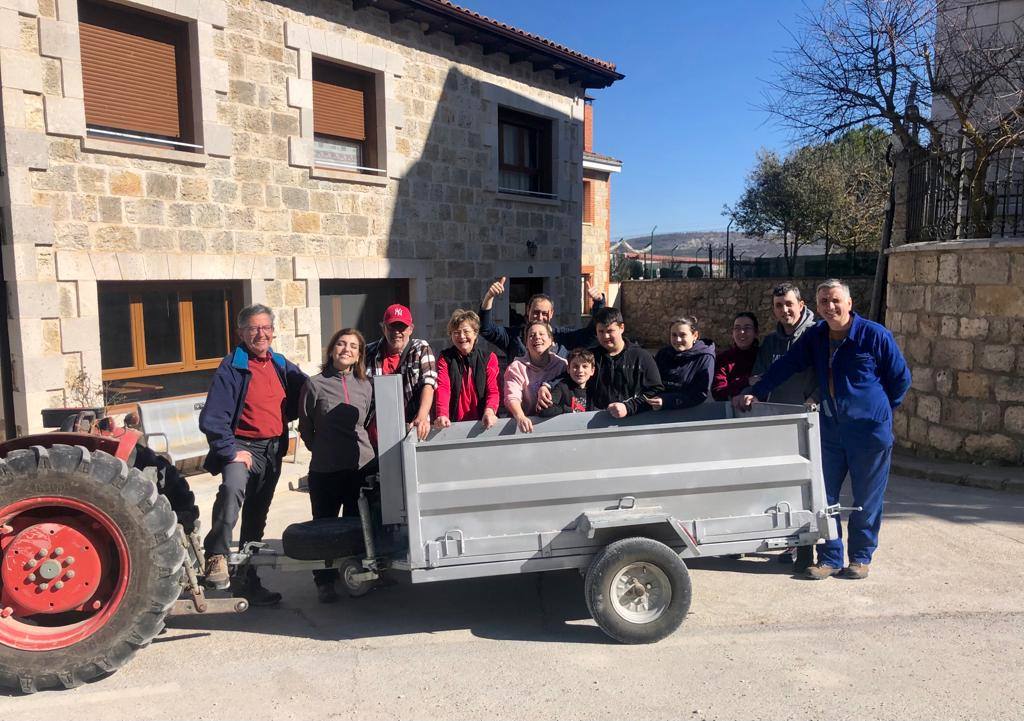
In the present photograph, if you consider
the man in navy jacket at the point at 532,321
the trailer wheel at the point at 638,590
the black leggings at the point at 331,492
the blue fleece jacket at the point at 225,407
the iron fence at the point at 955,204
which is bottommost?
the trailer wheel at the point at 638,590

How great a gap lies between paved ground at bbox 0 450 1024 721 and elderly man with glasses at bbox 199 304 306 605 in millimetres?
515

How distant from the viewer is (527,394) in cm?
436

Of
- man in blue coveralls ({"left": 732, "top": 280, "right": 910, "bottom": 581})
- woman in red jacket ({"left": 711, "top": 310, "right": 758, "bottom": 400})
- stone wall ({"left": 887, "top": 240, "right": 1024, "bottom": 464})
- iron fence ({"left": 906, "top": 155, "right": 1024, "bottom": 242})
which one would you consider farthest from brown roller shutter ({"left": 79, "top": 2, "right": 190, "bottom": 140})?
iron fence ({"left": 906, "top": 155, "right": 1024, "bottom": 242})

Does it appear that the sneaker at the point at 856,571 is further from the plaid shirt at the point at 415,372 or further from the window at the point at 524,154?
the window at the point at 524,154

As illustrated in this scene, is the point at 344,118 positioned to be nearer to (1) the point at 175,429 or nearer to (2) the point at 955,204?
(1) the point at 175,429

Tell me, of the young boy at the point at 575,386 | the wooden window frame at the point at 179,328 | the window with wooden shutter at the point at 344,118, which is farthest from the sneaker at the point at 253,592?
the window with wooden shutter at the point at 344,118

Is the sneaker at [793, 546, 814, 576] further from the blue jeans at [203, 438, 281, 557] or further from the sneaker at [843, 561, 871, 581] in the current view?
the blue jeans at [203, 438, 281, 557]

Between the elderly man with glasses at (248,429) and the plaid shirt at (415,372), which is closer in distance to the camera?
the elderly man with glasses at (248,429)

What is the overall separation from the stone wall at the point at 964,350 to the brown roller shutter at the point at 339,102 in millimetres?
6569

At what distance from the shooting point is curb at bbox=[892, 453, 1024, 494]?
6427mm

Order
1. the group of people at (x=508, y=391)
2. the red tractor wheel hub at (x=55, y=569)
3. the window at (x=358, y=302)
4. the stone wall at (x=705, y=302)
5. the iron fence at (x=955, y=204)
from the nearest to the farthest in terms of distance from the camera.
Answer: the red tractor wheel hub at (x=55, y=569)
the group of people at (x=508, y=391)
the iron fence at (x=955, y=204)
the window at (x=358, y=302)
the stone wall at (x=705, y=302)

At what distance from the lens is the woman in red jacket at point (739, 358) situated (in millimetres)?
5195

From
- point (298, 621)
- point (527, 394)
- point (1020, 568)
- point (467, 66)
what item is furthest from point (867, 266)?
point (298, 621)

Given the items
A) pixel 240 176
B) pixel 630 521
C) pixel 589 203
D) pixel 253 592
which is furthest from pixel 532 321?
pixel 589 203
